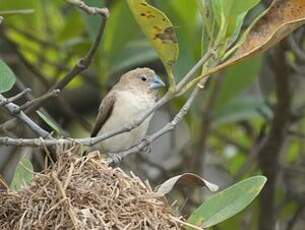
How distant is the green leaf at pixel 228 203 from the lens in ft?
10.6

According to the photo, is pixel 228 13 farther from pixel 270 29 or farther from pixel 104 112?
pixel 104 112

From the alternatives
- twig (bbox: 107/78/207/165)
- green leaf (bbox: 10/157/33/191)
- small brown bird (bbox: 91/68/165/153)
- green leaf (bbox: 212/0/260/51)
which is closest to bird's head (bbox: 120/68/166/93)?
small brown bird (bbox: 91/68/165/153)

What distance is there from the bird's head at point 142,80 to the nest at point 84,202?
201 cm

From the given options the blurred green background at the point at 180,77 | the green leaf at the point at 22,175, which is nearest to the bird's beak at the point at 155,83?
the blurred green background at the point at 180,77

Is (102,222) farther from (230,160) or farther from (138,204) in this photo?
(230,160)

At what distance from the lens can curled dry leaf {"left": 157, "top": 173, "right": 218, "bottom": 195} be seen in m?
3.35

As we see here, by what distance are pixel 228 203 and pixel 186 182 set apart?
21 cm

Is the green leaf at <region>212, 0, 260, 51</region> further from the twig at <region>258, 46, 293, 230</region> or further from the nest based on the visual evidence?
the twig at <region>258, 46, 293, 230</region>

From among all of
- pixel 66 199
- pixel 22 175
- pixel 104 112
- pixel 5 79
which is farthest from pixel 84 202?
pixel 104 112

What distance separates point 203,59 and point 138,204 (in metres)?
0.46

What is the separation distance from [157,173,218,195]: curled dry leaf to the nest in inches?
1.3

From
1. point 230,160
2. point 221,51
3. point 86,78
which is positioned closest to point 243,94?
point 230,160

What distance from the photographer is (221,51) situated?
3.33 metres

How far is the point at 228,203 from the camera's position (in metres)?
3.26
